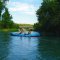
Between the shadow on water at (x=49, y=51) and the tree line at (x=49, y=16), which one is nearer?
the shadow on water at (x=49, y=51)

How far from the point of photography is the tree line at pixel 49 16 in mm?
67375

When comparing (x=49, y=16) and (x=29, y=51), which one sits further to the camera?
(x=49, y=16)

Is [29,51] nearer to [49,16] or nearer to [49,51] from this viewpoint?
[49,51]

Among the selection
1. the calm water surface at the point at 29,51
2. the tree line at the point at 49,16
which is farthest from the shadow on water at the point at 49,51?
the tree line at the point at 49,16

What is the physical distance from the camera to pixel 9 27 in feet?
425

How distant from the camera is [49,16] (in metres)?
71.5

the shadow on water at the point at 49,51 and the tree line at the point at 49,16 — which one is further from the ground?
the tree line at the point at 49,16

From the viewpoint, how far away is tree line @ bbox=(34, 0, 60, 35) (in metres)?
67.4

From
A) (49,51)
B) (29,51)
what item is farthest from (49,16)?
(29,51)

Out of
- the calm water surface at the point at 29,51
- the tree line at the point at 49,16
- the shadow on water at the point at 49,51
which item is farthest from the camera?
the tree line at the point at 49,16

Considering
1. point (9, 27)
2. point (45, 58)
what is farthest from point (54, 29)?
point (9, 27)

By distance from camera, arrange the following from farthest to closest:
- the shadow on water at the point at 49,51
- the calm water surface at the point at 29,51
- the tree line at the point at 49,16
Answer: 1. the tree line at the point at 49,16
2. the shadow on water at the point at 49,51
3. the calm water surface at the point at 29,51

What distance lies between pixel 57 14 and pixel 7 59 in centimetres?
4370

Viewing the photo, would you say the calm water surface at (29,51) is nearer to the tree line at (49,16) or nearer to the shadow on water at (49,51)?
the shadow on water at (49,51)
